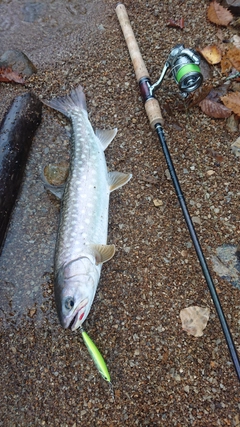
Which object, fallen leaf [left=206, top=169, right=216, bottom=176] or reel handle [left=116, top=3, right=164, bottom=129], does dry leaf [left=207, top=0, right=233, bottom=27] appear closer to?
reel handle [left=116, top=3, right=164, bottom=129]

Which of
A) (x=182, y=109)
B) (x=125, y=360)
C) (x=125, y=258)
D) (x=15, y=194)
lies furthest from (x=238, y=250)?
(x=15, y=194)

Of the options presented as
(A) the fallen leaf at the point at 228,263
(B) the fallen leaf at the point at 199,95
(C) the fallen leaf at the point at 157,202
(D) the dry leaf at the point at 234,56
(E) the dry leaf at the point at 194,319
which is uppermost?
(D) the dry leaf at the point at 234,56

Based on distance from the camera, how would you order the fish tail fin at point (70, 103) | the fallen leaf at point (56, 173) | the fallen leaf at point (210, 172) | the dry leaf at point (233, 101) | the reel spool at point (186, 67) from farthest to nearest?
the dry leaf at point (233, 101)
the fish tail fin at point (70, 103)
the fallen leaf at point (210, 172)
the fallen leaf at point (56, 173)
the reel spool at point (186, 67)

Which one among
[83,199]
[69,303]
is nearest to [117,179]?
[83,199]

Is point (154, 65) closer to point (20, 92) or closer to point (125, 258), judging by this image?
point (20, 92)

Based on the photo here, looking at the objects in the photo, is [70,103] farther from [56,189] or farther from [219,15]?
[219,15]

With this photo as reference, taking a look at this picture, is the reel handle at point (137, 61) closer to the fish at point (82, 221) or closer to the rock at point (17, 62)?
the fish at point (82, 221)

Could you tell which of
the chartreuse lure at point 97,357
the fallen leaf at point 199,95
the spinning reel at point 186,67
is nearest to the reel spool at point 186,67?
the spinning reel at point 186,67
